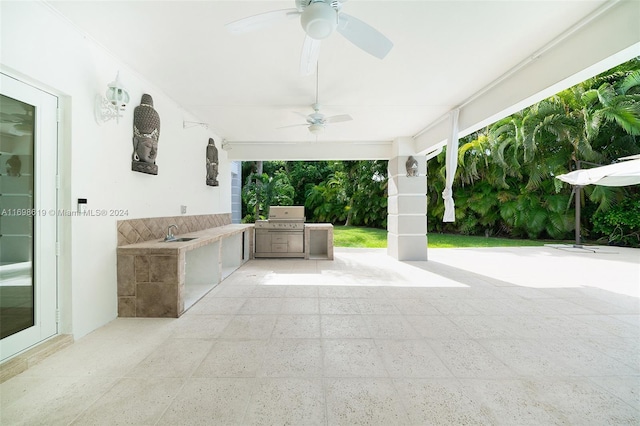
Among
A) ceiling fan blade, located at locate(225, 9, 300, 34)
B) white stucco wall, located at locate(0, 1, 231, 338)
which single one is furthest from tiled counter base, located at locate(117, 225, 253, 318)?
ceiling fan blade, located at locate(225, 9, 300, 34)

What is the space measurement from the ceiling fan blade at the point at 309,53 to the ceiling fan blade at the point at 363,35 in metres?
0.21

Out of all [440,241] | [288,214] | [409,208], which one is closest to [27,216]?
[288,214]

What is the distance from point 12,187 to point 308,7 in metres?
2.42

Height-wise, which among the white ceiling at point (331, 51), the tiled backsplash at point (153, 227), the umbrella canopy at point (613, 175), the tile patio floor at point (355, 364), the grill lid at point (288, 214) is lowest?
the tile patio floor at point (355, 364)

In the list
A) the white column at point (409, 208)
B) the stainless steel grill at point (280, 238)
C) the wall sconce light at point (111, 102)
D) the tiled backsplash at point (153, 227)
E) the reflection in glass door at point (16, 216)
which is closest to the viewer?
the reflection in glass door at point (16, 216)

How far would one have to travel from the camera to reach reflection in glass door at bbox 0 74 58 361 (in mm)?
1900

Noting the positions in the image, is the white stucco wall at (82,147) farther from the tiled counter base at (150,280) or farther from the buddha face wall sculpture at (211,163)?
the buddha face wall sculpture at (211,163)

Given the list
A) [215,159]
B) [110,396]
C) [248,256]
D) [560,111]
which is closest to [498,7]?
[110,396]

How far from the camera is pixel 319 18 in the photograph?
5.23ft

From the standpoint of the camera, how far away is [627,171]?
482 centimetres

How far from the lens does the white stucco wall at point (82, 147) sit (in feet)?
6.45

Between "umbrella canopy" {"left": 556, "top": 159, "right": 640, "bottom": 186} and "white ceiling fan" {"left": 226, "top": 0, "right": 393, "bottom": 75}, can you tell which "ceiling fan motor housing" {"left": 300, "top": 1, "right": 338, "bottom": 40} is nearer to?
"white ceiling fan" {"left": 226, "top": 0, "right": 393, "bottom": 75}

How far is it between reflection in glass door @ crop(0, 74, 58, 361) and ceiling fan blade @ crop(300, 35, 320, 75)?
82.2 inches

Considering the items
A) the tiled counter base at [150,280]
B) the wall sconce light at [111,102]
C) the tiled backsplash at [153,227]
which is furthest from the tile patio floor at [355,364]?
the wall sconce light at [111,102]
